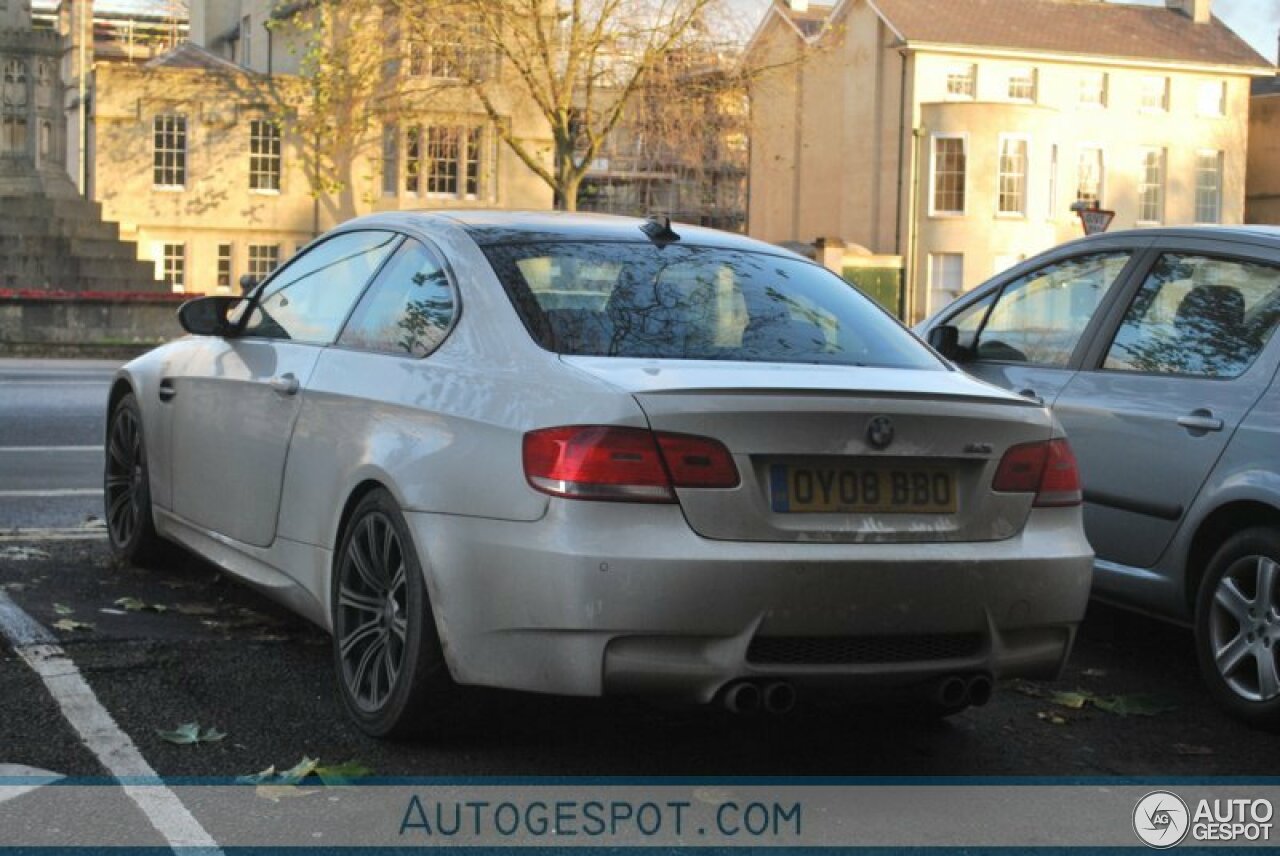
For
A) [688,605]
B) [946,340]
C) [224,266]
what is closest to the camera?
[688,605]

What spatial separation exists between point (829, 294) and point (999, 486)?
45.8 inches

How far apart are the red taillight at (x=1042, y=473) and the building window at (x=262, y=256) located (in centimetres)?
Answer: 4587

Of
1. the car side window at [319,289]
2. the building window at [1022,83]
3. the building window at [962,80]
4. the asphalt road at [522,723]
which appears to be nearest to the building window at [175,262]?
the building window at [962,80]

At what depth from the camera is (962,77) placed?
5794cm

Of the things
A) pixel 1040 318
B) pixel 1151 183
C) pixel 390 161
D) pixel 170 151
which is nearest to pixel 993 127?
pixel 1151 183

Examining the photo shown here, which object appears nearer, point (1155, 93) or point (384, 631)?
point (384, 631)

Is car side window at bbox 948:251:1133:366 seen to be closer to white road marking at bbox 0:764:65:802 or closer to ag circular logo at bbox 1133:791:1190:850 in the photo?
ag circular logo at bbox 1133:791:1190:850

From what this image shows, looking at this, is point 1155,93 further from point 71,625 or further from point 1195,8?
point 71,625

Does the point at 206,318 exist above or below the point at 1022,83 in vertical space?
below

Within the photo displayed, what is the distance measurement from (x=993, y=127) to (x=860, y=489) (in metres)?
53.3

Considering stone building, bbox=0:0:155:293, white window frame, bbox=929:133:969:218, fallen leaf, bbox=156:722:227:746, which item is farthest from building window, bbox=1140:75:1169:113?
fallen leaf, bbox=156:722:227:746

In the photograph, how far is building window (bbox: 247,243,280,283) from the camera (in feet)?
163

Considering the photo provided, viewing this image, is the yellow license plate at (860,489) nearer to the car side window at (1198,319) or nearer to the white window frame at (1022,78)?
the car side window at (1198,319)

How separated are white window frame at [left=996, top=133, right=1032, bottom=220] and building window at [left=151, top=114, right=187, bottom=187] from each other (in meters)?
24.2
